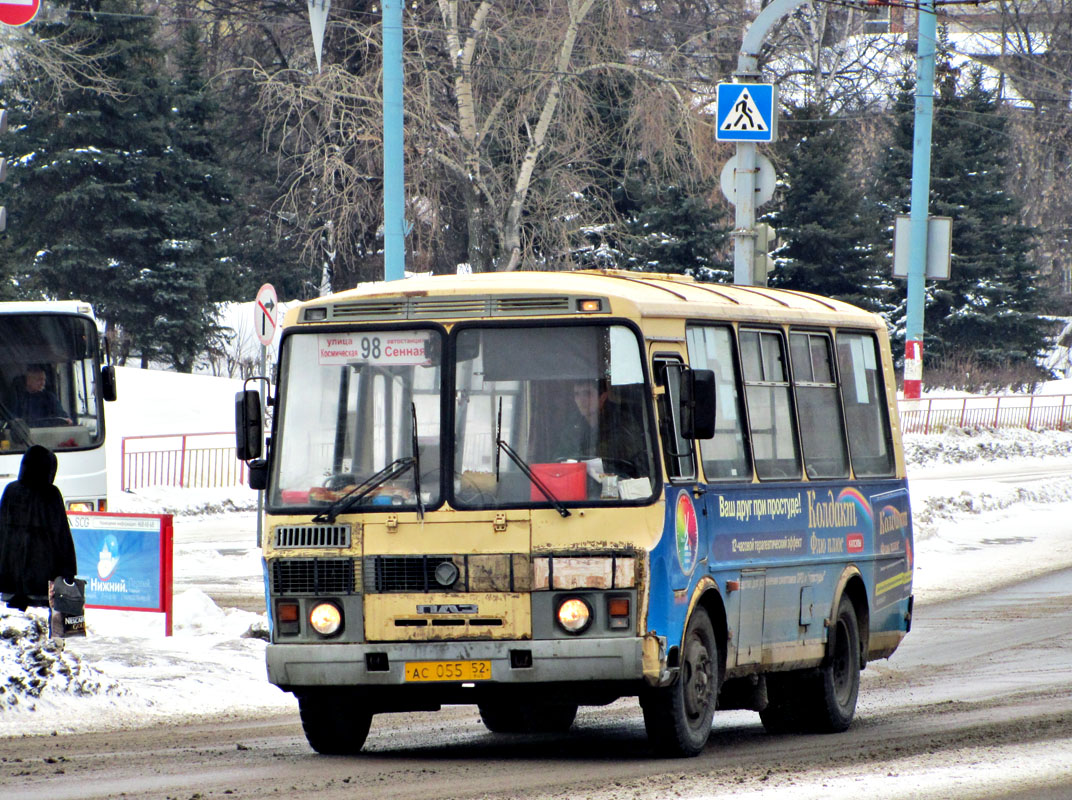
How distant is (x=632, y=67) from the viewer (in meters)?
36.3

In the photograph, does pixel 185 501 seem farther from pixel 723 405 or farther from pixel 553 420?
pixel 553 420

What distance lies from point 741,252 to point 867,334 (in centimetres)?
572

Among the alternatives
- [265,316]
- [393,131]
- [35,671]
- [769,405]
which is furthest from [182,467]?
[769,405]

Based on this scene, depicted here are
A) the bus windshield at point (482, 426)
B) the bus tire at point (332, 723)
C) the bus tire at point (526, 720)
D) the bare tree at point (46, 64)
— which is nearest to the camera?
the bus windshield at point (482, 426)

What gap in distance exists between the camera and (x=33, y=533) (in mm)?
11156

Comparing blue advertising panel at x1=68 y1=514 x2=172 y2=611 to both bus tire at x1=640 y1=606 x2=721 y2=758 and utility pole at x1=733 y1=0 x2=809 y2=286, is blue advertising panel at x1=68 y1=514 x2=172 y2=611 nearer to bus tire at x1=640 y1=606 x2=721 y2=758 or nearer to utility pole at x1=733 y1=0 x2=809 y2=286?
bus tire at x1=640 y1=606 x2=721 y2=758

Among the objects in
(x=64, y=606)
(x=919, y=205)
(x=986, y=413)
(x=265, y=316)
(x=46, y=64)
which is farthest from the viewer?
(x=986, y=413)

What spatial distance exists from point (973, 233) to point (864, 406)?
1797 inches

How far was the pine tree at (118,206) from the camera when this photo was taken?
1789 inches

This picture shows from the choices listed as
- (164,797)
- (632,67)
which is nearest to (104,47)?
(632,67)

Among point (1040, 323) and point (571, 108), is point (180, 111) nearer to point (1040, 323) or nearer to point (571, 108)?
point (571, 108)

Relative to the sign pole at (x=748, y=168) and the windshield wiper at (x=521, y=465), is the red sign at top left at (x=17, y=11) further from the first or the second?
the windshield wiper at (x=521, y=465)

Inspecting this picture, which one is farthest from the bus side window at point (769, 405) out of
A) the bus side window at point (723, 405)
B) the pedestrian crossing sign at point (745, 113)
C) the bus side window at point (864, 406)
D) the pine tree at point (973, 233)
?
the pine tree at point (973, 233)

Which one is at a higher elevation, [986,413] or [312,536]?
[312,536]
